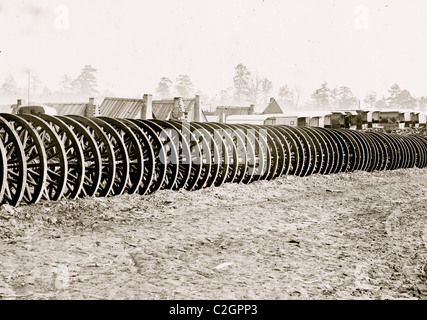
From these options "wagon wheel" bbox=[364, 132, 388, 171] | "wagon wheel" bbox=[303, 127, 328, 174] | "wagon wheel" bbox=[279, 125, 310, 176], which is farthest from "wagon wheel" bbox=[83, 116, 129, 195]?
"wagon wheel" bbox=[364, 132, 388, 171]

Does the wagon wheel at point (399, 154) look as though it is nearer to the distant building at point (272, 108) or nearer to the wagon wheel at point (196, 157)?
the wagon wheel at point (196, 157)

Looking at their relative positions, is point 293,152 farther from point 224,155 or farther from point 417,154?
point 417,154

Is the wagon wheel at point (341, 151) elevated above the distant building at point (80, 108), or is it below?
below

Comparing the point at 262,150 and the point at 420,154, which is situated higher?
the point at 262,150

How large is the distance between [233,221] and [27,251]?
3290mm

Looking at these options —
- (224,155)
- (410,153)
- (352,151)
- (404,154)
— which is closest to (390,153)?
(404,154)

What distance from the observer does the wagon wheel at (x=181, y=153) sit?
1015cm

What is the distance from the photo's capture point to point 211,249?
5609mm

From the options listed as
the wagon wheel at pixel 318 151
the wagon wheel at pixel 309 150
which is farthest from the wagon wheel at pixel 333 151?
the wagon wheel at pixel 309 150

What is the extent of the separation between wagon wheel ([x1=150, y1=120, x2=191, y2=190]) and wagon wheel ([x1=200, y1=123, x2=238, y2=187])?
83 cm

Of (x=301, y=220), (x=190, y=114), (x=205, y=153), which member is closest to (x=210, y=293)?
(x=301, y=220)

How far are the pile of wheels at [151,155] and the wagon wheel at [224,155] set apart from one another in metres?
0.03

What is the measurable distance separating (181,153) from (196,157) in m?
0.38
